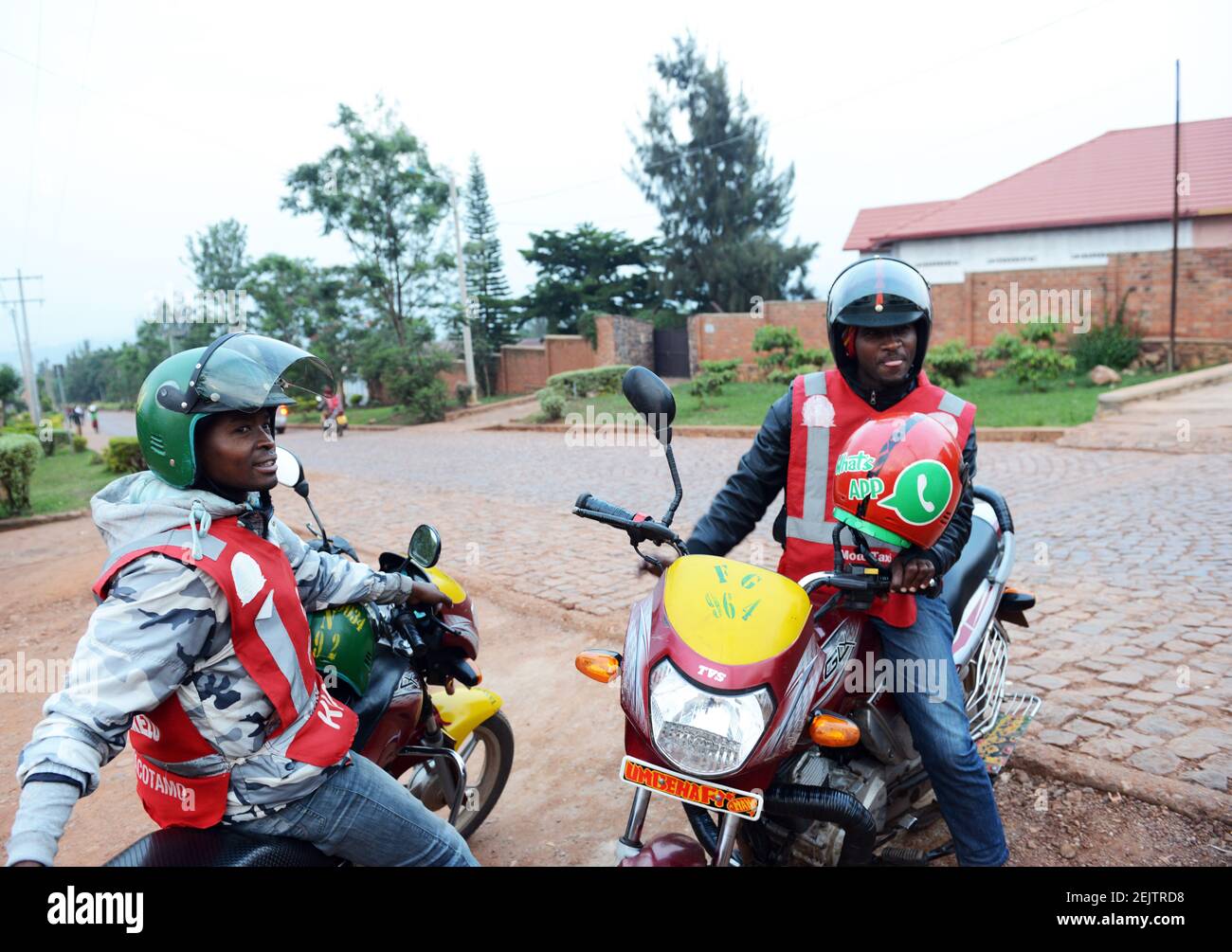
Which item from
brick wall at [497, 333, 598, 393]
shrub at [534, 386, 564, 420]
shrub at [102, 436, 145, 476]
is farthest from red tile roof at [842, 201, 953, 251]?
shrub at [102, 436, 145, 476]

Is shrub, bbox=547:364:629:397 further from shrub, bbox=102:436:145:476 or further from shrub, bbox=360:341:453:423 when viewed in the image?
shrub, bbox=102:436:145:476

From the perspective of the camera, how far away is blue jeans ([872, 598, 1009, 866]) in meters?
2.33

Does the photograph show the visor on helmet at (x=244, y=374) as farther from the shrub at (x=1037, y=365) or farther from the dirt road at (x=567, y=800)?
the shrub at (x=1037, y=365)

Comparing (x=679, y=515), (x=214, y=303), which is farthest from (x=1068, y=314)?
(x=214, y=303)

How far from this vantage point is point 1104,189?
24156 mm

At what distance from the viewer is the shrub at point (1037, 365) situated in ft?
53.6

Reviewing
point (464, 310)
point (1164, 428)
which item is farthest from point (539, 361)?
point (1164, 428)

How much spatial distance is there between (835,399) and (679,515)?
5.38 metres

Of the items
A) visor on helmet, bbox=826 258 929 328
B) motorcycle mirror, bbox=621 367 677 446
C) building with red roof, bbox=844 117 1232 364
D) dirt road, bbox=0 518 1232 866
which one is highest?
building with red roof, bbox=844 117 1232 364

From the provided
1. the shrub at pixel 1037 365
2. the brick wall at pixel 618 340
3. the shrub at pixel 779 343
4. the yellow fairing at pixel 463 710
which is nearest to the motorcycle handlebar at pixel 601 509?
the yellow fairing at pixel 463 710

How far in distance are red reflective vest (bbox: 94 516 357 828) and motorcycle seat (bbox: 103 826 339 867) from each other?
4 cm

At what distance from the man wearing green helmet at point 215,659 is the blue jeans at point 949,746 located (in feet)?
4.15
